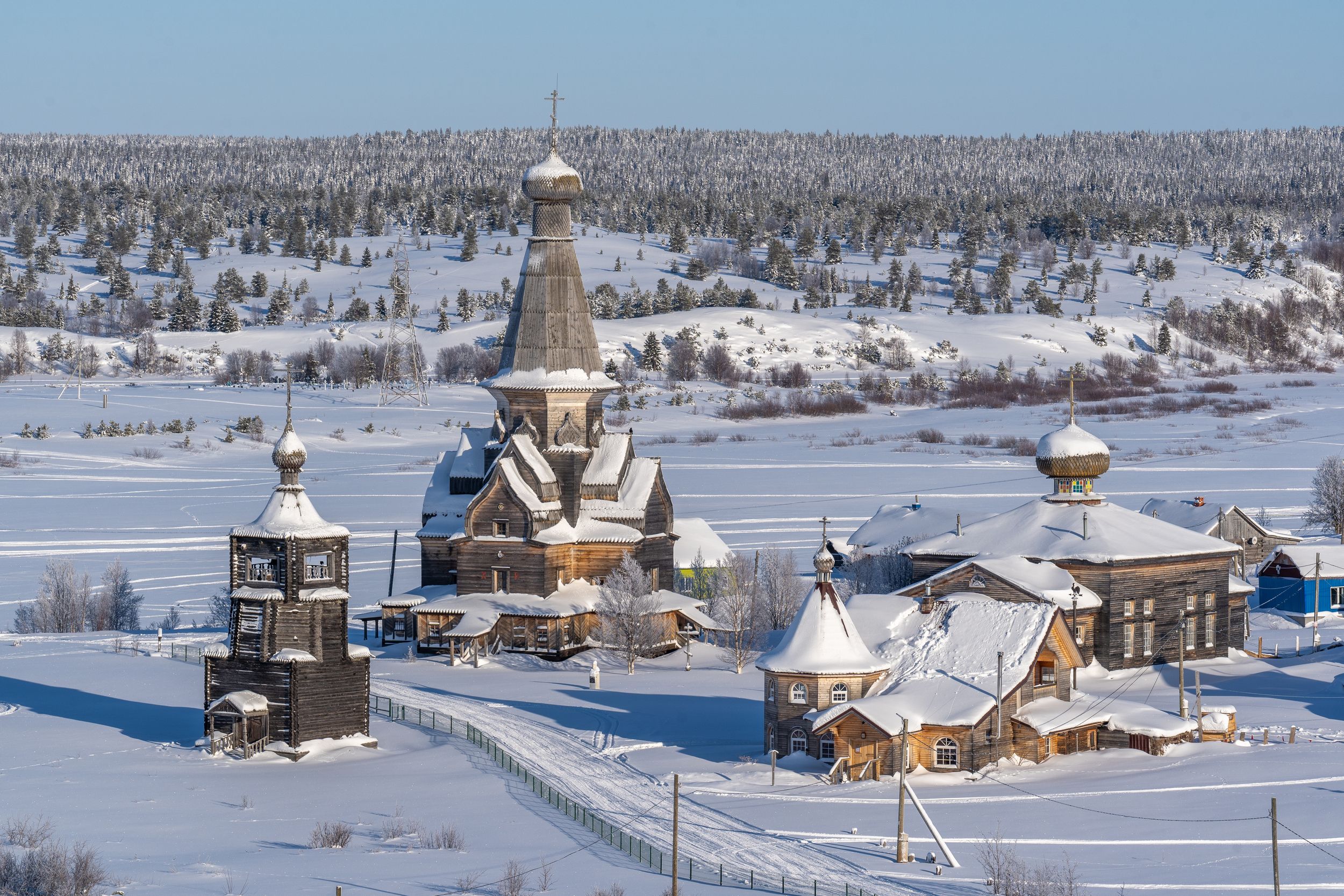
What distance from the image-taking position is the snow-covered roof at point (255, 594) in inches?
1331

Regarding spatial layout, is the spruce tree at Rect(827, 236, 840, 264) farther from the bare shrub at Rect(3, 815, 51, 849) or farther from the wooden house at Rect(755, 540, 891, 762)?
the bare shrub at Rect(3, 815, 51, 849)

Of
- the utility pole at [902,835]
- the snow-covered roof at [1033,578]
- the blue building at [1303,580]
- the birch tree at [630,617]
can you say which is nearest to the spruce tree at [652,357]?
A: the blue building at [1303,580]

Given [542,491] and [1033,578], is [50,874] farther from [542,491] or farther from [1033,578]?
[542,491]

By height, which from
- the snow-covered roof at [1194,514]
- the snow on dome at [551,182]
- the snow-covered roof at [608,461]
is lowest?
the snow-covered roof at [1194,514]

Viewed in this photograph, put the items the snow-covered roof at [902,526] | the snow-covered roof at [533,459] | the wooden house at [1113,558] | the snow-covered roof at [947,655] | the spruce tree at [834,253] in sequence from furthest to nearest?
the spruce tree at [834,253] < the snow-covered roof at [902,526] < the snow-covered roof at [533,459] < the wooden house at [1113,558] < the snow-covered roof at [947,655]

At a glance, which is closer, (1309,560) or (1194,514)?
(1309,560)

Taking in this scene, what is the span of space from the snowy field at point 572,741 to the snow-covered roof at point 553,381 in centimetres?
737

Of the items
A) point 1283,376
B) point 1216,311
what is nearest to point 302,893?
point 1283,376

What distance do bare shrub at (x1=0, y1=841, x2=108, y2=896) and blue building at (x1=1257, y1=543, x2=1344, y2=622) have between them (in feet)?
123

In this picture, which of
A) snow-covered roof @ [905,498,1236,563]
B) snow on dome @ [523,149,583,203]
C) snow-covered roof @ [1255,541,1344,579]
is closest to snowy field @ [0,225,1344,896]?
snow-covered roof @ [1255,541,1344,579]

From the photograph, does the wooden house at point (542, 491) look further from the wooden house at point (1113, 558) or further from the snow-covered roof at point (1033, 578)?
the snow-covered roof at point (1033, 578)

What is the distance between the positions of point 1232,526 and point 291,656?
107ft

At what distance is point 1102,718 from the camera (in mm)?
34625

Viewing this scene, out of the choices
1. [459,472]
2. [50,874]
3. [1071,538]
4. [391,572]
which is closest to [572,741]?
[50,874]
